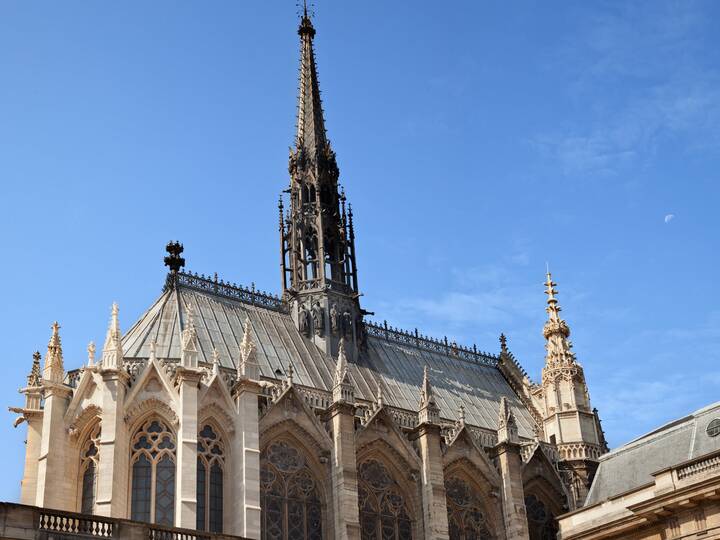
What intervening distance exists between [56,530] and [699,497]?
2237cm

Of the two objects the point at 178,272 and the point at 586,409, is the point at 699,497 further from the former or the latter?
the point at 178,272

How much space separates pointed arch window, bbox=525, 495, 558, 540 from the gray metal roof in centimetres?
710

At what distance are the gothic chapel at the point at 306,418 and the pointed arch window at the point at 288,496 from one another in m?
0.06

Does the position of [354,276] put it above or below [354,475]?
above

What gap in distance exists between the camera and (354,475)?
4628 centimetres

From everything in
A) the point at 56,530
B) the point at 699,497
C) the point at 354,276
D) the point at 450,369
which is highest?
the point at 354,276

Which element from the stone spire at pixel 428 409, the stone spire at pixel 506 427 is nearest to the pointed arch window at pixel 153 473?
the stone spire at pixel 428 409

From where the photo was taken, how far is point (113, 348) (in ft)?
142

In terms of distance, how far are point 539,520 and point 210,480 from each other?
19.1 m

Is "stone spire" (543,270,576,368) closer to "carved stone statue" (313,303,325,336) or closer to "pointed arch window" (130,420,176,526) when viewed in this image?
"carved stone statue" (313,303,325,336)

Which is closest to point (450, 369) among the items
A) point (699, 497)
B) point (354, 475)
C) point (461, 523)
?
point (461, 523)

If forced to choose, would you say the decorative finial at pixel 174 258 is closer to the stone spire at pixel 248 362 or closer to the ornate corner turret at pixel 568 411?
the stone spire at pixel 248 362

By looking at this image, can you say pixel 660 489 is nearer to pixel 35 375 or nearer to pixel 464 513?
pixel 464 513

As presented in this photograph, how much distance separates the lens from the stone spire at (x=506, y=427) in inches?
2093
